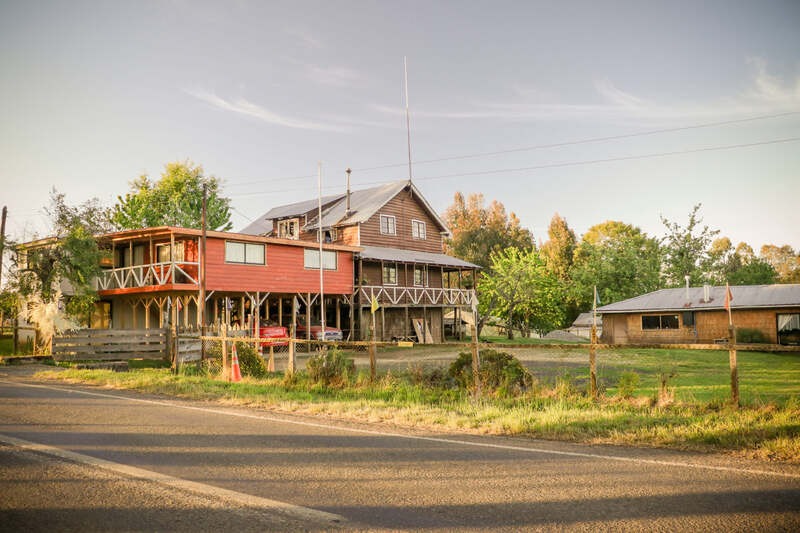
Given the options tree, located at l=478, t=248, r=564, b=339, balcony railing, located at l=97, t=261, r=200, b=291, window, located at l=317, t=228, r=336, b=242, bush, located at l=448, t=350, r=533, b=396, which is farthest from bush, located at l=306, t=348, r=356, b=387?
tree, located at l=478, t=248, r=564, b=339

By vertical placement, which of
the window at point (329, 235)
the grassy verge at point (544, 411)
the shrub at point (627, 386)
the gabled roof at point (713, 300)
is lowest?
the grassy verge at point (544, 411)

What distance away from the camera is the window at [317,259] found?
33.7 metres

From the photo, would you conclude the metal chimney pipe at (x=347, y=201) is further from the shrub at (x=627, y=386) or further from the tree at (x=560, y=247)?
the tree at (x=560, y=247)

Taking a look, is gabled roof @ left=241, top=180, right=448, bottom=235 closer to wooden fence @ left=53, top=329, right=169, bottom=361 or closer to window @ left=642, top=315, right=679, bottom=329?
window @ left=642, top=315, right=679, bottom=329

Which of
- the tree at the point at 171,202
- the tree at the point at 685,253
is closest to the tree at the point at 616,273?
the tree at the point at 685,253

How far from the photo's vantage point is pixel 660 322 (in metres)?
40.6

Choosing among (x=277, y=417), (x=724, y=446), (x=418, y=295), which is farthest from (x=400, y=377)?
(x=418, y=295)

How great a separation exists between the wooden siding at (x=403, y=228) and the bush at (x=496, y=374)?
89.6 feet

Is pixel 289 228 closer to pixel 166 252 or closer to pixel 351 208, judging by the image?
pixel 351 208

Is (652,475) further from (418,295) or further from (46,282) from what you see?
(418,295)

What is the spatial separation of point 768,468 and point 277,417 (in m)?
7.25

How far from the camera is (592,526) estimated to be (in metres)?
4.66

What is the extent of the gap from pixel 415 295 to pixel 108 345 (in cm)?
2155

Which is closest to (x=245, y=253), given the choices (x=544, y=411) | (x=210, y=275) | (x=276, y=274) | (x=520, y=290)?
(x=276, y=274)
